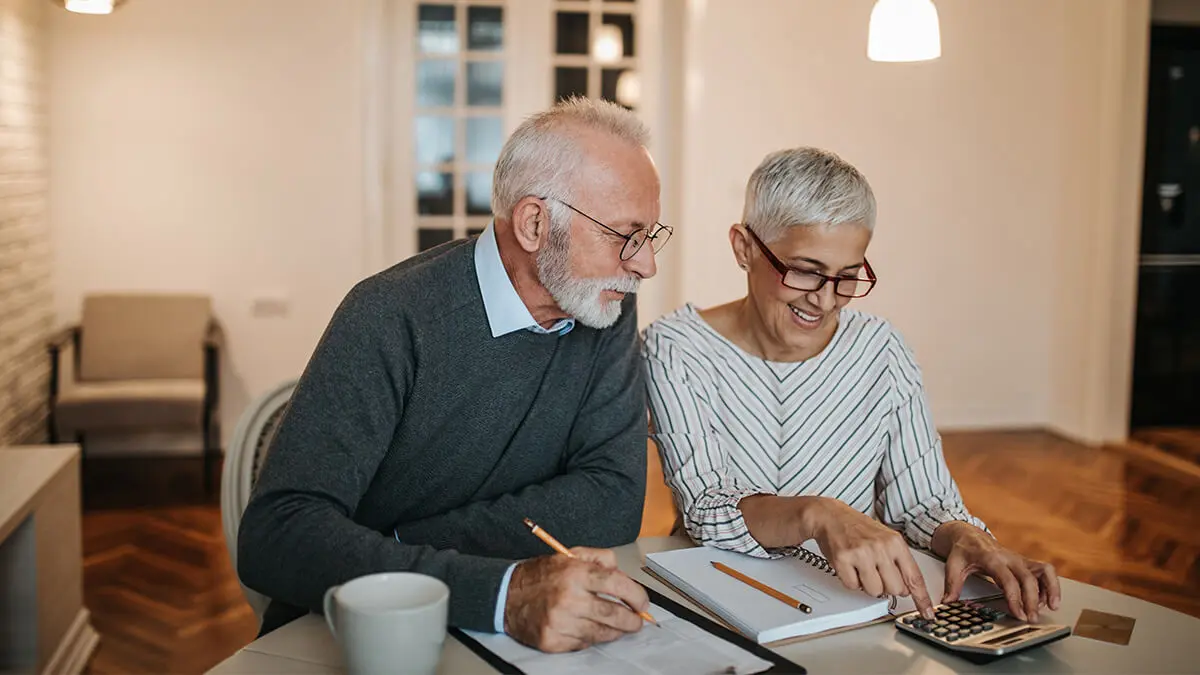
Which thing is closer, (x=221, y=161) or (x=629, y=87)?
(x=221, y=161)

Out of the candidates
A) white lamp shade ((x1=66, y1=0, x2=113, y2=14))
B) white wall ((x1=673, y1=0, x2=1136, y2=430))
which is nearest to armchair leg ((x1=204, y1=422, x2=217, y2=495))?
white lamp shade ((x1=66, y1=0, x2=113, y2=14))

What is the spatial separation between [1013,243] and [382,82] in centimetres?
372

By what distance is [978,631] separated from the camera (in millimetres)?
1295

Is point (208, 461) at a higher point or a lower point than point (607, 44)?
lower

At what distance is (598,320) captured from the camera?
172 cm

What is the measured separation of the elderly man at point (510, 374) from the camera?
5.22 ft

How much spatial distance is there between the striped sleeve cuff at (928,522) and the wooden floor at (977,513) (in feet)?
6.93

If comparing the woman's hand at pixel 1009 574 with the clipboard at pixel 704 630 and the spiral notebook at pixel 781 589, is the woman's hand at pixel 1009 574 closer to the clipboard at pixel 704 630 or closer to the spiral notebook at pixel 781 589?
the spiral notebook at pixel 781 589

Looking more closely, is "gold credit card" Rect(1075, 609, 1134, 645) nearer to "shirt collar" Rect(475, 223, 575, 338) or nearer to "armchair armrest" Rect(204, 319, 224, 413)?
"shirt collar" Rect(475, 223, 575, 338)

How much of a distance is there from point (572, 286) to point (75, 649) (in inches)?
86.4

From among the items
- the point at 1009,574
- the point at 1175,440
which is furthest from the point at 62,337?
the point at 1175,440

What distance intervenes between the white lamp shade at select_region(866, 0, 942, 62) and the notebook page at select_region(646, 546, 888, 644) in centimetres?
261

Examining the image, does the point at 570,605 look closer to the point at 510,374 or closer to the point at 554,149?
the point at 510,374

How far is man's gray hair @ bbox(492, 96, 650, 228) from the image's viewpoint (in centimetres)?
Result: 169
